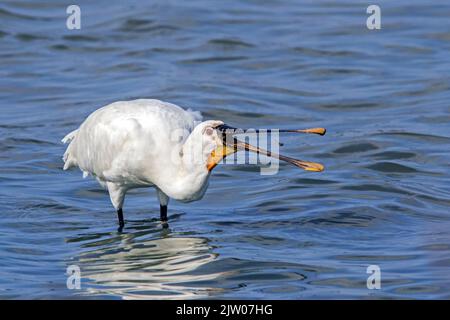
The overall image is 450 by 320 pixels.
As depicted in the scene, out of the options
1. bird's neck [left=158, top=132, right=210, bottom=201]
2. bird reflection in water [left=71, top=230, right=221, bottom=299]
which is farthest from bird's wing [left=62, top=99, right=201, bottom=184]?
bird reflection in water [left=71, top=230, right=221, bottom=299]

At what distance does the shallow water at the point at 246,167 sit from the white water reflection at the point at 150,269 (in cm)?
3

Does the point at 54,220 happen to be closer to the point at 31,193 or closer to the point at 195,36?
the point at 31,193

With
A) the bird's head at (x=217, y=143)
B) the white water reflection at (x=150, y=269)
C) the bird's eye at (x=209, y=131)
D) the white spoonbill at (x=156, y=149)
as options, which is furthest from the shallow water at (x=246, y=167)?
the bird's eye at (x=209, y=131)

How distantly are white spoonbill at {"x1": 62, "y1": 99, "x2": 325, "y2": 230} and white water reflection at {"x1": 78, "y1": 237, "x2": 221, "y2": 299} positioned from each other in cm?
56

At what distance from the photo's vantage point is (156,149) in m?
11.5

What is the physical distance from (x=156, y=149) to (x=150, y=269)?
4.13ft

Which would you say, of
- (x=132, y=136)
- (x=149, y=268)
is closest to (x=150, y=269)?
(x=149, y=268)

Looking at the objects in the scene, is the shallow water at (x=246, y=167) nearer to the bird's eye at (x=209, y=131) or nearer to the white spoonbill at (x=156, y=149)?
the white spoonbill at (x=156, y=149)

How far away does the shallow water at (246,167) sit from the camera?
1073cm

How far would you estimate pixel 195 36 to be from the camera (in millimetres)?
22344

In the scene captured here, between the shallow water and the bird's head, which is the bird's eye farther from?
the shallow water

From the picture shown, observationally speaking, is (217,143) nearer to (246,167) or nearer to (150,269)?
(150,269)

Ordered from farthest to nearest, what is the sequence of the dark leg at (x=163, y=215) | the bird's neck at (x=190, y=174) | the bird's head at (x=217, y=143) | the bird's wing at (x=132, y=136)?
the dark leg at (x=163, y=215)
the bird's wing at (x=132, y=136)
the bird's neck at (x=190, y=174)
the bird's head at (x=217, y=143)
